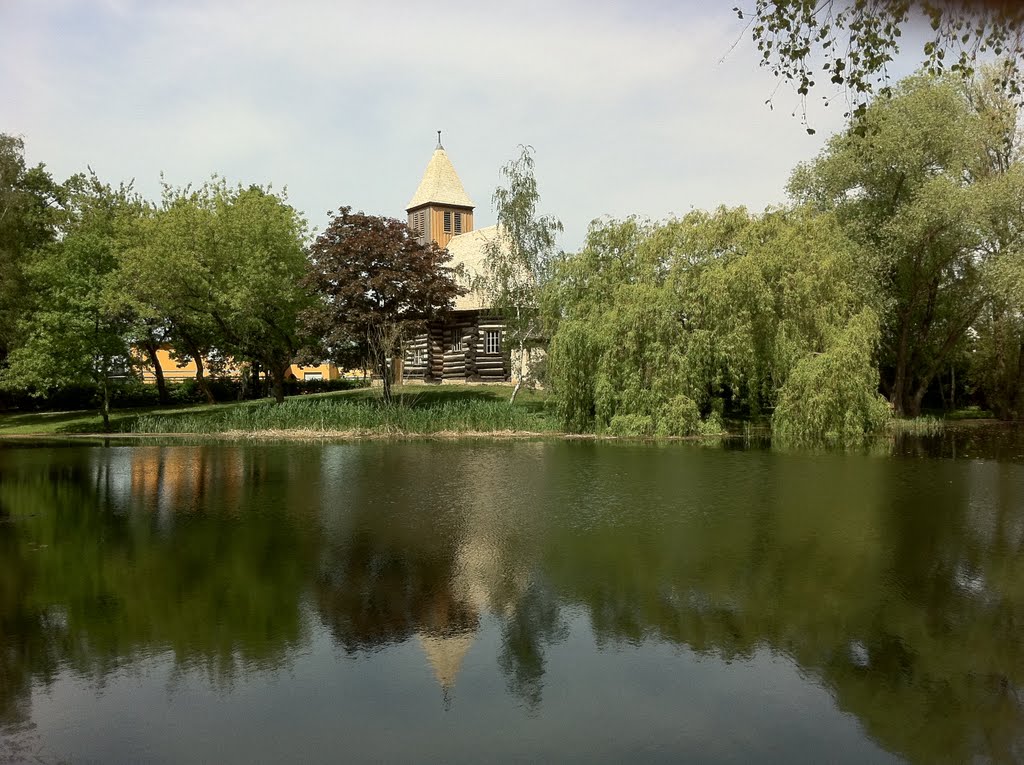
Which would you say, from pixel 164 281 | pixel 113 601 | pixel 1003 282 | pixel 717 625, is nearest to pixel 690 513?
pixel 717 625

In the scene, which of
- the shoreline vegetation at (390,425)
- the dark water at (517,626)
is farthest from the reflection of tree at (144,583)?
the shoreline vegetation at (390,425)

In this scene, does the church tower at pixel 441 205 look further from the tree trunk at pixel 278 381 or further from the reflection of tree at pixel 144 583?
the reflection of tree at pixel 144 583

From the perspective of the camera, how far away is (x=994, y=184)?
106 feet

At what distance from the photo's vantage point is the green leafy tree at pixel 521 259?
37.3 metres

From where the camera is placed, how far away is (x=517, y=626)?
7211 mm

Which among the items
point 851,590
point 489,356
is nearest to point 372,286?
point 489,356

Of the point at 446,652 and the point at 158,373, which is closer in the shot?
the point at 446,652

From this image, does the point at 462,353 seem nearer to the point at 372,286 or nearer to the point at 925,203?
the point at 372,286

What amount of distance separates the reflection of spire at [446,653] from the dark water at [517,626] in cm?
3

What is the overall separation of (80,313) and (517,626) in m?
36.8

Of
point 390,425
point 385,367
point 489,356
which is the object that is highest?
point 489,356

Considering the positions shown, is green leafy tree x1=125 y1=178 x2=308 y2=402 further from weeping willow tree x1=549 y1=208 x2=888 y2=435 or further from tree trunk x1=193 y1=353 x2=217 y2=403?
weeping willow tree x1=549 y1=208 x2=888 y2=435

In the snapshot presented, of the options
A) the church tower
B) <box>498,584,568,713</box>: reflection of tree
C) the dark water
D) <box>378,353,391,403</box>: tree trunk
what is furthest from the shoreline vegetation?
the church tower

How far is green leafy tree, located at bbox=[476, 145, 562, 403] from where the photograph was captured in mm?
37312
